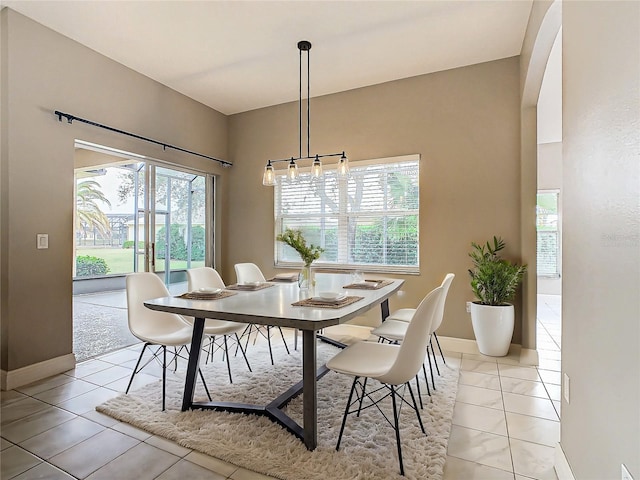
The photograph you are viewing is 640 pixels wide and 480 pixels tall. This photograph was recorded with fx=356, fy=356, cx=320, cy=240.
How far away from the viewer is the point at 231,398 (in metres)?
2.51

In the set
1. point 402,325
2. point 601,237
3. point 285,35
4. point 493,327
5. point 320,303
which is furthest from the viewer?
point 493,327

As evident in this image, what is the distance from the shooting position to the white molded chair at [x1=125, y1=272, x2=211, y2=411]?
2.51 meters

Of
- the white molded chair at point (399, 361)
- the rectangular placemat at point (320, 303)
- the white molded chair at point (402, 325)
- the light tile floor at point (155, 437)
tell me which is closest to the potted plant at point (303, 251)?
the rectangular placemat at point (320, 303)

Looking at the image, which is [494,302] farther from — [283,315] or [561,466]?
[283,315]

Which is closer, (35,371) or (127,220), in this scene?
(35,371)

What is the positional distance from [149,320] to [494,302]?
3047mm

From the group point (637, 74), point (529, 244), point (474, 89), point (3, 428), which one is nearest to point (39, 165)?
point (3, 428)

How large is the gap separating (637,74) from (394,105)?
3226 millimetres

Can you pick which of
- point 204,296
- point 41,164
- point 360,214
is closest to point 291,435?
point 204,296

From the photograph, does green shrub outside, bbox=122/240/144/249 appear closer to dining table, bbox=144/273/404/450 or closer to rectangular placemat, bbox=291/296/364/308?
dining table, bbox=144/273/404/450

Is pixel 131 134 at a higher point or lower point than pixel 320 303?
higher

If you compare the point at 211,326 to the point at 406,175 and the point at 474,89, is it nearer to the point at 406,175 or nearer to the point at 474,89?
the point at 406,175

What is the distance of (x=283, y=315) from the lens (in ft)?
6.13

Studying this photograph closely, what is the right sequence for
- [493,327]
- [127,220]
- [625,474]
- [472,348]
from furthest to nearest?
[127,220] → [472,348] → [493,327] → [625,474]
